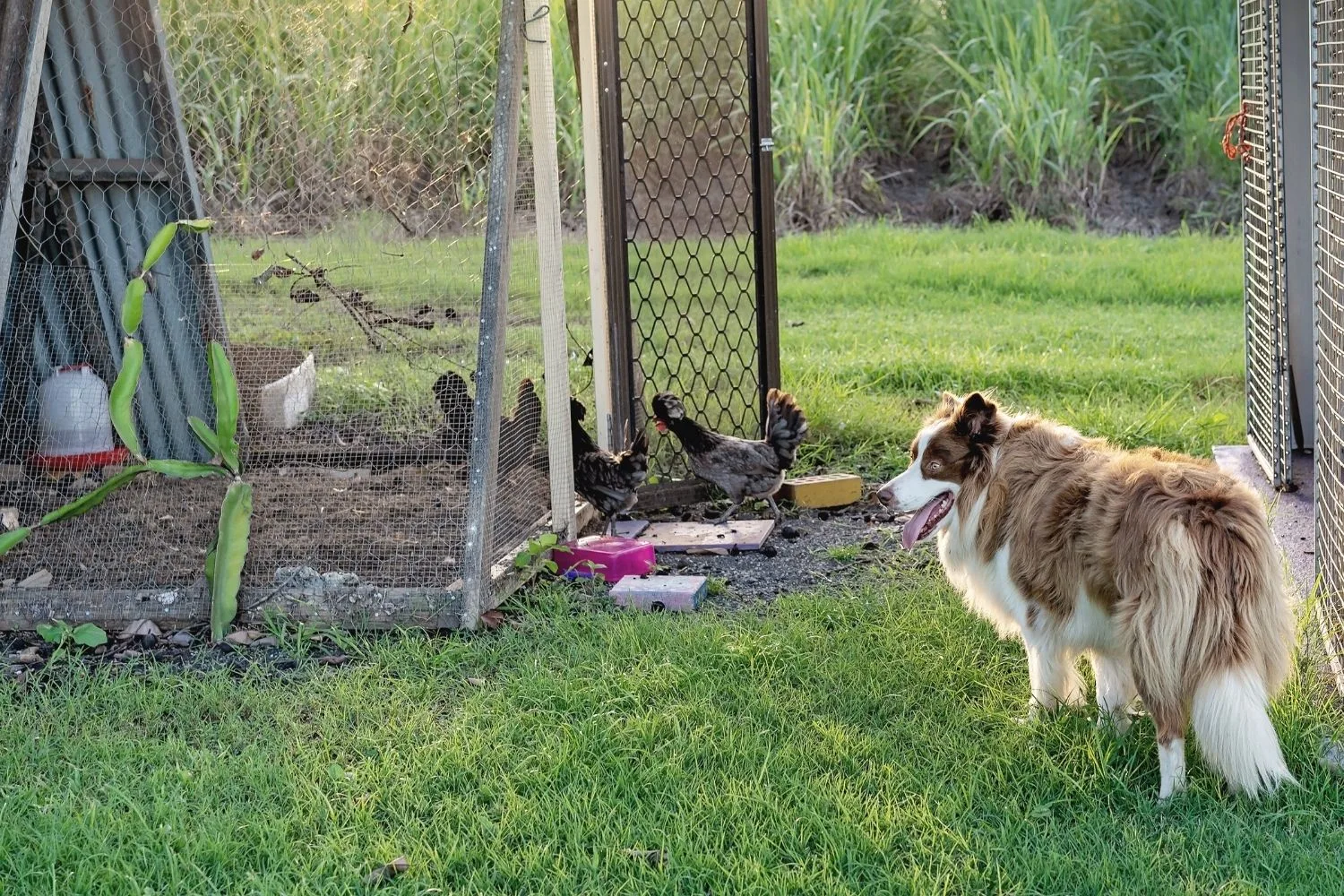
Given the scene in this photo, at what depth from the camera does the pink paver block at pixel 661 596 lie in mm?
5086

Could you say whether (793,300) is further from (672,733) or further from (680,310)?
(672,733)

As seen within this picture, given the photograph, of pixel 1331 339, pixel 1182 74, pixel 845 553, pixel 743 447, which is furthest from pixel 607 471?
pixel 1182 74

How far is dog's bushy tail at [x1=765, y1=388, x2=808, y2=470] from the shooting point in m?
5.94

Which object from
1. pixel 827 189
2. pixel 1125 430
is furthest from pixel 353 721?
pixel 827 189

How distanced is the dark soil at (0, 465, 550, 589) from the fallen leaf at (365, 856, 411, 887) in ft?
5.81

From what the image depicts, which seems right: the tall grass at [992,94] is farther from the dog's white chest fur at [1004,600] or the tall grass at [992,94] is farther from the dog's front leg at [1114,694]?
the dog's front leg at [1114,694]

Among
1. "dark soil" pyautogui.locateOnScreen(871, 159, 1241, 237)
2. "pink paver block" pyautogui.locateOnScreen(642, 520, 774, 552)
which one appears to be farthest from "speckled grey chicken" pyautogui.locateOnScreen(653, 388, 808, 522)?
"dark soil" pyautogui.locateOnScreen(871, 159, 1241, 237)

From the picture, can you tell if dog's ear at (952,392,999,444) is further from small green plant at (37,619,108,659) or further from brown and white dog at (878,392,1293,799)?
small green plant at (37,619,108,659)

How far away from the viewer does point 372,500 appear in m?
5.84

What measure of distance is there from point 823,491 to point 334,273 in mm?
2343

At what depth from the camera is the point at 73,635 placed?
4828 millimetres

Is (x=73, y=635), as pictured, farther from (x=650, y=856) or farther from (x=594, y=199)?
(x=594, y=199)

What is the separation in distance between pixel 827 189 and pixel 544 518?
25.1ft

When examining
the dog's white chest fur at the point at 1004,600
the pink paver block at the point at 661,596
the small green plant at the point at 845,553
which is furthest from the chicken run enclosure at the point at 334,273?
the dog's white chest fur at the point at 1004,600
